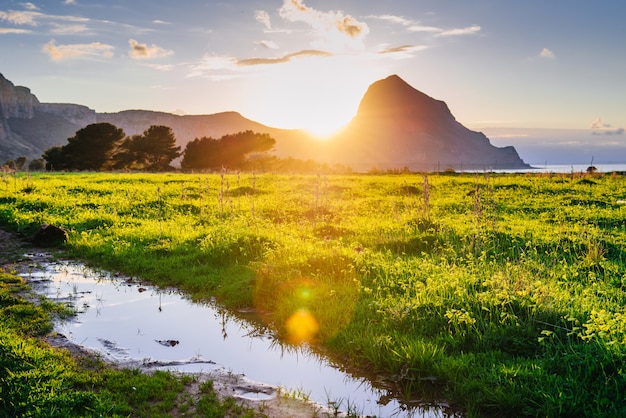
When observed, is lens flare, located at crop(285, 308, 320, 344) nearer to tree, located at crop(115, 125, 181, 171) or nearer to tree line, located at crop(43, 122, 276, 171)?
tree line, located at crop(43, 122, 276, 171)

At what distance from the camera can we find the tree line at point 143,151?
73750 mm

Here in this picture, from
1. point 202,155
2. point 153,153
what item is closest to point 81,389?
point 153,153

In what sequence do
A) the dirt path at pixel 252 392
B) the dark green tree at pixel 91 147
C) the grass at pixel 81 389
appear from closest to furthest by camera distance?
the grass at pixel 81 389 < the dirt path at pixel 252 392 < the dark green tree at pixel 91 147

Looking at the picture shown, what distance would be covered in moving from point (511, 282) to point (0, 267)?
12243 millimetres

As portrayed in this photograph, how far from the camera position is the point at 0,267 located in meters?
11.8

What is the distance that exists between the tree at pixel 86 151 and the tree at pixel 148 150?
359 centimetres

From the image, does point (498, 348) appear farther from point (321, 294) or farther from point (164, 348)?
point (164, 348)

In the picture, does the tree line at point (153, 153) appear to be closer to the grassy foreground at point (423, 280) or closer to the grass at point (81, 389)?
the grassy foreground at point (423, 280)

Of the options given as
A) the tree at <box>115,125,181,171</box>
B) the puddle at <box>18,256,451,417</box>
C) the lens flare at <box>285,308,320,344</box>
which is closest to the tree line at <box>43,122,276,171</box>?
the tree at <box>115,125,181,171</box>

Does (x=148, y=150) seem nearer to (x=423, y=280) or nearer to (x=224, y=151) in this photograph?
(x=224, y=151)

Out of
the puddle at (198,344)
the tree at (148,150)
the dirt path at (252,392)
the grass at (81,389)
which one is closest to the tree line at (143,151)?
the tree at (148,150)

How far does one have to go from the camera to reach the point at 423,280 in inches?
388

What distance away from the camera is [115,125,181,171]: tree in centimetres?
7919

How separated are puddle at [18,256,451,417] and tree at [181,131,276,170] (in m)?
73.7
